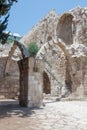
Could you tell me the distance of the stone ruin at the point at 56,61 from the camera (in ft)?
61.7

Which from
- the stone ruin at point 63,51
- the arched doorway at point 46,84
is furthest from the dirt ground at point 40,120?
the arched doorway at point 46,84

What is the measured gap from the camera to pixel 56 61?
84.1 ft

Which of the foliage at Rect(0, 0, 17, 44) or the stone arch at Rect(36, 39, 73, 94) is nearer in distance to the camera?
the foliage at Rect(0, 0, 17, 44)

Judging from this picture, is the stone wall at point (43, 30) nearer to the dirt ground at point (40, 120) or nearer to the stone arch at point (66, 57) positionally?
the stone arch at point (66, 57)

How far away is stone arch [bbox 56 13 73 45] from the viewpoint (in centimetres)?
3127

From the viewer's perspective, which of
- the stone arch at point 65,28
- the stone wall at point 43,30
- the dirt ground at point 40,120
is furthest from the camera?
the stone wall at point 43,30

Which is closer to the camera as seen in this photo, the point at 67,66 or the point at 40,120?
the point at 40,120

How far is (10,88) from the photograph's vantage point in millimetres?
19547

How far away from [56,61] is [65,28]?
7.62m

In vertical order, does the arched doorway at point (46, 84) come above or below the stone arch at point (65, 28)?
below

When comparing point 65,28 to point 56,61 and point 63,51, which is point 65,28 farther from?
point 63,51

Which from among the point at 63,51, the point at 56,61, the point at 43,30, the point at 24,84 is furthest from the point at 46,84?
the point at 24,84

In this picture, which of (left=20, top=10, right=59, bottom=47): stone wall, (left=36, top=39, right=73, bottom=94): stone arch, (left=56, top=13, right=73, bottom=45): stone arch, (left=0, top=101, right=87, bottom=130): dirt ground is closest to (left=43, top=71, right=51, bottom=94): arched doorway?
(left=36, top=39, right=73, bottom=94): stone arch

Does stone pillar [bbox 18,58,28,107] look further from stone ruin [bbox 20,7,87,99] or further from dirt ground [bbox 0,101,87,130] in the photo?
dirt ground [bbox 0,101,87,130]
